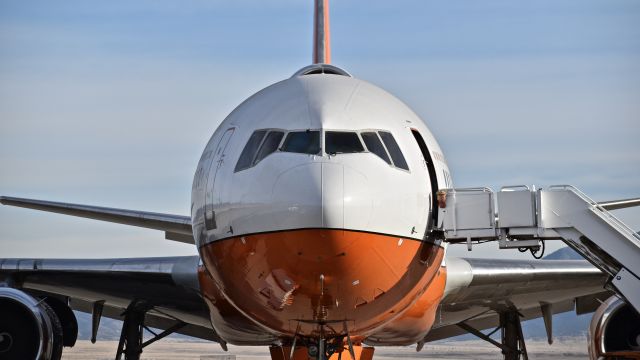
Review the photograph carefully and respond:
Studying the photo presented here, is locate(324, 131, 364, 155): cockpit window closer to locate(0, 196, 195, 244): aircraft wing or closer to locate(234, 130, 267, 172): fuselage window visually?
locate(234, 130, 267, 172): fuselage window

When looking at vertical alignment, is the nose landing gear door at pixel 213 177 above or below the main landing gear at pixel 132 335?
above

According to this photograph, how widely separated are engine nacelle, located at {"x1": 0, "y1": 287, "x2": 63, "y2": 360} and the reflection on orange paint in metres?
4.03

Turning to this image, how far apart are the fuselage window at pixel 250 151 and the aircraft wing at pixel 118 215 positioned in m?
4.71

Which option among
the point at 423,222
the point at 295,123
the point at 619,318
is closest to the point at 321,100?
the point at 295,123

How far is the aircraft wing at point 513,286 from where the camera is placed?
1541 cm

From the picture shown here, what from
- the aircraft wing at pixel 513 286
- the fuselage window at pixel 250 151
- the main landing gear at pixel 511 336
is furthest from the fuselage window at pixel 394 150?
the main landing gear at pixel 511 336

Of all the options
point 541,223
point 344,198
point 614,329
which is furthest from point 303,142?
point 614,329

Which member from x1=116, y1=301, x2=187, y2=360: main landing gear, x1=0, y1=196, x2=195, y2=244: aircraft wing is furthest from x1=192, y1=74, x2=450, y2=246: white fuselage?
x1=116, y1=301, x2=187, y2=360: main landing gear

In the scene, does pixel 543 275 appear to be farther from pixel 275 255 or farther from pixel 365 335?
pixel 275 255

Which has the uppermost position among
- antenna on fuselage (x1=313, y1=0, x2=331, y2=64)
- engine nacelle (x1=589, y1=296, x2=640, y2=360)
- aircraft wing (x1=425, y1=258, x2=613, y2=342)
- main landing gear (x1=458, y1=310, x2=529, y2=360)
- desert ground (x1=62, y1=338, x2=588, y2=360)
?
antenna on fuselage (x1=313, y1=0, x2=331, y2=64)

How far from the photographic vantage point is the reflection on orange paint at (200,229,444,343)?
34.2 feet

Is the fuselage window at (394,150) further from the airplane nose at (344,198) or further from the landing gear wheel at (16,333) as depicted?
the landing gear wheel at (16,333)

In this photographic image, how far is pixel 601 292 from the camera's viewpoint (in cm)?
1767

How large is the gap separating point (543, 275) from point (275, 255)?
6.74 metres
